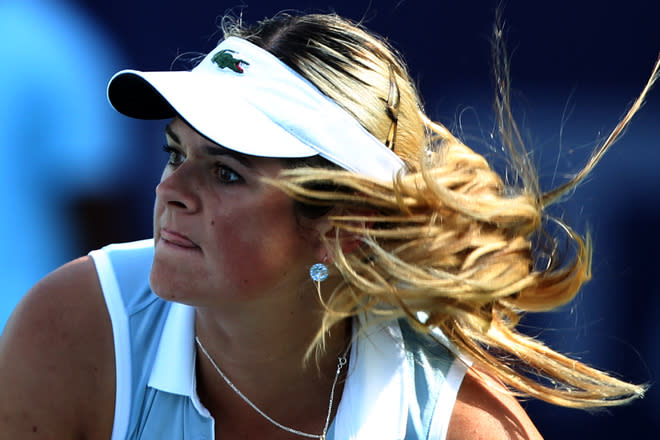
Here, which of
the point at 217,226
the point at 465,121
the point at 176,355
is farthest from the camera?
the point at 465,121

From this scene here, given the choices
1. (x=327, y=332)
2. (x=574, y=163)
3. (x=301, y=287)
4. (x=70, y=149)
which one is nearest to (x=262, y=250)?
(x=301, y=287)

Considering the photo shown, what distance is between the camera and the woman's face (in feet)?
4.90

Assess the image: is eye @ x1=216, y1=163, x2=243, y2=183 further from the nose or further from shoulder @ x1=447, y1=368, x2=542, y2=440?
shoulder @ x1=447, y1=368, x2=542, y2=440

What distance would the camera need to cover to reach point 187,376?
66.6 inches

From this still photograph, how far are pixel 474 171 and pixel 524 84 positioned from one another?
78 cm

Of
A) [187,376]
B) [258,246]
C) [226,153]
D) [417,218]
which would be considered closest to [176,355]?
[187,376]

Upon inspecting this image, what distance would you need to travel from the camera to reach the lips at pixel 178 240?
1519 mm

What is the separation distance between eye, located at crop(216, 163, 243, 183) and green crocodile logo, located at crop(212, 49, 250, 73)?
0.65ft

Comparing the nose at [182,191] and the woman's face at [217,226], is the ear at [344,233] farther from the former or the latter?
the nose at [182,191]

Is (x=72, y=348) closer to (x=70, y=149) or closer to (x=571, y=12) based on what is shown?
(x=70, y=149)

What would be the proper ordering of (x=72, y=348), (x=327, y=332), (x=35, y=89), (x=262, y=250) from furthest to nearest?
(x=35, y=89), (x=327, y=332), (x=72, y=348), (x=262, y=250)

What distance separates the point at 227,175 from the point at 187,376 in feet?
1.49

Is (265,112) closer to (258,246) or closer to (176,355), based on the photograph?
(258,246)

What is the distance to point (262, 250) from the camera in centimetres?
152
